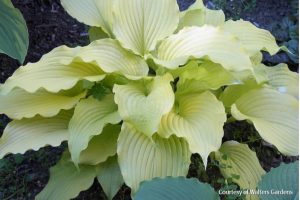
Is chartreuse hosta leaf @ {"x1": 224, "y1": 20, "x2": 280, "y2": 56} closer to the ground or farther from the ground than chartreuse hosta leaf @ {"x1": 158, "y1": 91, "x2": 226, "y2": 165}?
farther from the ground

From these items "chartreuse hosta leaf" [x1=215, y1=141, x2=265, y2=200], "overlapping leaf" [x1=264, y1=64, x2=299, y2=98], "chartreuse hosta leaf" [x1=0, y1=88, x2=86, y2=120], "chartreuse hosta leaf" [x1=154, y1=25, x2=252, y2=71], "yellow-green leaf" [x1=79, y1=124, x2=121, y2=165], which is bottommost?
"chartreuse hosta leaf" [x1=215, y1=141, x2=265, y2=200]

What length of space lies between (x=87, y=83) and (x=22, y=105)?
0.94 ft

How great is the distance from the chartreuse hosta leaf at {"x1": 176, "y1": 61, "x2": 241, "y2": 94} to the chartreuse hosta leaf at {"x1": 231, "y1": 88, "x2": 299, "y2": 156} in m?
0.11

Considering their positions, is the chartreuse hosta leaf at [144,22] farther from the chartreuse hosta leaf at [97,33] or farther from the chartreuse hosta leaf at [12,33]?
the chartreuse hosta leaf at [12,33]

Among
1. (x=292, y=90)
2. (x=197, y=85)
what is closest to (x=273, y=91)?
(x=292, y=90)

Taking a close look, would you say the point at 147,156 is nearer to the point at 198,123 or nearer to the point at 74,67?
the point at 198,123

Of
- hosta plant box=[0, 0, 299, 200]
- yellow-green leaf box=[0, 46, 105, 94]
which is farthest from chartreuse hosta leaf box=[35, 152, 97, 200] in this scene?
yellow-green leaf box=[0, 46, 105, 94]

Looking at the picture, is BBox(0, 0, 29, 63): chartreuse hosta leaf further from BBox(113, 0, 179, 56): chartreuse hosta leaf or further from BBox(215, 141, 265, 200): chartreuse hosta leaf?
BBox(215, 141, 265, 200): chartreuse hosta leaf

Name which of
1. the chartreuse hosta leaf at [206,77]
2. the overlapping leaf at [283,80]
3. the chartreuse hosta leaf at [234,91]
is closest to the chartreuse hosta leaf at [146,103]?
the chartreuse hosta leaf at [206,77]

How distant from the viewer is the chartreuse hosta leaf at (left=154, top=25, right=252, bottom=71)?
5.58 ft

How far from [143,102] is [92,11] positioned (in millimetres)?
664

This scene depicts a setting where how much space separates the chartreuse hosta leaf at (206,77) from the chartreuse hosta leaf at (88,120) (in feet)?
1.08

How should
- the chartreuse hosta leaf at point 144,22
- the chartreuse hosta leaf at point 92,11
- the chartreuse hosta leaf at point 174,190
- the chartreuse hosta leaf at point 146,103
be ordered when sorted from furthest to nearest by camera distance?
1. the chartreuse hosta leaf at point 92,11
2. the chartreuse hosta leaf at point 144,22
3. the chartreuse hosta leaf at point 146,103
4. the chartreuse hosta leaf at point 174,190

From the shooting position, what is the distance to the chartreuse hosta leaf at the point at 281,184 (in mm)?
1500
